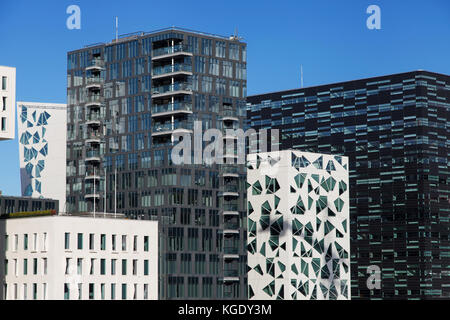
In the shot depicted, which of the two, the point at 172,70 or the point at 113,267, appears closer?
the point at 113,267

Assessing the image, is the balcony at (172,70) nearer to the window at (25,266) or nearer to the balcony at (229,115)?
the balcony at (229,115)

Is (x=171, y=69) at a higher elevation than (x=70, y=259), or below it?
higher

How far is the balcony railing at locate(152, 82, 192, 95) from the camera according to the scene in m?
162

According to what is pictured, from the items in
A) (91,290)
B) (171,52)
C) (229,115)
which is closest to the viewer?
(91,290)

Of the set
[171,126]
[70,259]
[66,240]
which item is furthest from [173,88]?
[70,259]

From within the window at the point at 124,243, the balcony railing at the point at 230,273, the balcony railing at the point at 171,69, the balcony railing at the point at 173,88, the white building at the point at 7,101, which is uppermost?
the balcony railing at the point at 171,69

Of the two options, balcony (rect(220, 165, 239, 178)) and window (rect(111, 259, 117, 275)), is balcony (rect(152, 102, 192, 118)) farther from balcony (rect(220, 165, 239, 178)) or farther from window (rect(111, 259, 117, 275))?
window (rect(111, 259, 117, 275))

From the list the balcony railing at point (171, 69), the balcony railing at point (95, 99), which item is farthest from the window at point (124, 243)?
the balcony railing at point (95, 99)

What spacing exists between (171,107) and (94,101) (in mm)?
17564

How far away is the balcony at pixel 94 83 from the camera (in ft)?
566

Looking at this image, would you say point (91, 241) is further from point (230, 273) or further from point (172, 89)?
point (172, 89)

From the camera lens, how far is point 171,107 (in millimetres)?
162500

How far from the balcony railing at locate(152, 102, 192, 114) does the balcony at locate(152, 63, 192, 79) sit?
485cm
